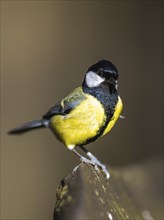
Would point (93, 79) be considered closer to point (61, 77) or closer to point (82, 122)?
point (82, 122)

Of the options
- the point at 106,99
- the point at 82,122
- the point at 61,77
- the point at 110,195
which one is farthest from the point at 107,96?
the point at 61,77

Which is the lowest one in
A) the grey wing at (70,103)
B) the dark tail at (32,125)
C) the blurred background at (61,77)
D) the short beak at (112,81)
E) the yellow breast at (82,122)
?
the blurred background at (61,77)

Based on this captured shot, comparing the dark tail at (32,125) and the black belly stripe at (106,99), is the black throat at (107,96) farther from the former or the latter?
the dark tail at (32,125)

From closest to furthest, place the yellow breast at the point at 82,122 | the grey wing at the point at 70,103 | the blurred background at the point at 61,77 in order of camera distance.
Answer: the yellow breast at the point at 82,122 → the grey wing at the point at 70,103 → the blurred background at the point at 61,77

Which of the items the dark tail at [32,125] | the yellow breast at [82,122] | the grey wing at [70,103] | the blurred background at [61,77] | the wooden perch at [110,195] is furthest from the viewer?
the blurred background at [61,77]

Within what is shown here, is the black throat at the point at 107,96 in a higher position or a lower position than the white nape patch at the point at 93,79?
lower

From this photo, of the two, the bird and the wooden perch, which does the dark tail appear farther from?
the wooden perch

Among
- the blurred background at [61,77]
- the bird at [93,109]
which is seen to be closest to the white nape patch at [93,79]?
the bird at [93,109]
